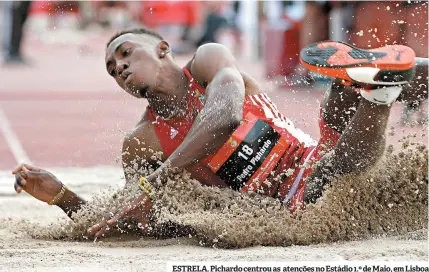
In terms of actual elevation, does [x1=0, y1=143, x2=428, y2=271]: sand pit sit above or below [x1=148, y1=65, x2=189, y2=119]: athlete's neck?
below

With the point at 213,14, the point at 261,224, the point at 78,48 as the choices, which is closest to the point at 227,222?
the point at 261,224

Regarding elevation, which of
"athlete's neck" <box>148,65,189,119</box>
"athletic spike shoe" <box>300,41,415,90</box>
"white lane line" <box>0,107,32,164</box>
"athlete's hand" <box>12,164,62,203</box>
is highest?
"athletic spike shoe" <box>300,41,415,90</box>

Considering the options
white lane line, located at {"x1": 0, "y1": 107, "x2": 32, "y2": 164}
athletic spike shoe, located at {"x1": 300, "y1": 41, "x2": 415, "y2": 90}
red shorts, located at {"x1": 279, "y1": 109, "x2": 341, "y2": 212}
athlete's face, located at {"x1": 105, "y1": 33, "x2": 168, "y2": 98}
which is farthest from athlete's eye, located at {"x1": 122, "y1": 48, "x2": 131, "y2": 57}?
white lane line, located at {"x1": 0, "y1": 107, "x2": 32, "y2": 164}

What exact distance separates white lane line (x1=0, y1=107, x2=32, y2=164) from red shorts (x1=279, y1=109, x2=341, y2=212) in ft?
11.2

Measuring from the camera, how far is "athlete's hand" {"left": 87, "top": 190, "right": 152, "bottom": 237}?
147 inches

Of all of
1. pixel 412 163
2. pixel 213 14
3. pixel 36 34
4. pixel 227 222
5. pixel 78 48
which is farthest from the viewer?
pixel 36 34

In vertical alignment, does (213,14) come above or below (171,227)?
below

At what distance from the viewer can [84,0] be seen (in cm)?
2778

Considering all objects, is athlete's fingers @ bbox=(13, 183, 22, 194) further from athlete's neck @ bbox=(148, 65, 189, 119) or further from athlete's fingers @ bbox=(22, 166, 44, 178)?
athlete's neck @ bbox=(148, 65, 189, 119)

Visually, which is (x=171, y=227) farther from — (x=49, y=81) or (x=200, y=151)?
(x=49, y=81)

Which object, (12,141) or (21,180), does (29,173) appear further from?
(12,141)

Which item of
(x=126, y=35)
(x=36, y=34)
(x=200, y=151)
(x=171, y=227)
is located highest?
(x=126, y=35)

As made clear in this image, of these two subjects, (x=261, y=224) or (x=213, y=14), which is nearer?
(x=261, y=224)

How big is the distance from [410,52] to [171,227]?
124 centimetres
